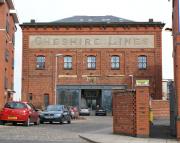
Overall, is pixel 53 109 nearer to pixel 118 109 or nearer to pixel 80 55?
pixel 118 109

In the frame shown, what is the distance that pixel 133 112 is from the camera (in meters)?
22.7

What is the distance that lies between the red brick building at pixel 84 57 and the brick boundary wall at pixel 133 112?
4932cm

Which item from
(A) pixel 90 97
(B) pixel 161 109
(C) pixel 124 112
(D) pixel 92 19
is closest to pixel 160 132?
(C) pixel 124 112

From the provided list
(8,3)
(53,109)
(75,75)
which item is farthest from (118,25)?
(53,109)

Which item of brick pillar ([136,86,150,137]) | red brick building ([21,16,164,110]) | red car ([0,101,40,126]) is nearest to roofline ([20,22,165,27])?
red brick building ([21,16,164,110])

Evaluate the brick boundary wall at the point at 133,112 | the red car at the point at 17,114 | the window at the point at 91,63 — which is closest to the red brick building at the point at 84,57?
the window at the point at 91,63

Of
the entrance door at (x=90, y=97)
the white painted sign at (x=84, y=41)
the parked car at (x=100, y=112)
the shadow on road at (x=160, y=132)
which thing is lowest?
the parked car at (x=100, y=112)

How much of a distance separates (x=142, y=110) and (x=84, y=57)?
5198 cm

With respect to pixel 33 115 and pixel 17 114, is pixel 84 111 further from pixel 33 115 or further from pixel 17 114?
pixel 17 114

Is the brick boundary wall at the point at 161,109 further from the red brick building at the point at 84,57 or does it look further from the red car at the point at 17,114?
the red car at the point at 17,114

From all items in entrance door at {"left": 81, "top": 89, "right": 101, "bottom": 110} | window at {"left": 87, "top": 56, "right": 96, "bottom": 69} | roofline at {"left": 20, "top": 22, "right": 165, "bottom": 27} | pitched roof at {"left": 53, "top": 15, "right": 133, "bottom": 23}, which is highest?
pitched roof at {"left": 53, "top": 15, "right": 133, "bottom": 23}

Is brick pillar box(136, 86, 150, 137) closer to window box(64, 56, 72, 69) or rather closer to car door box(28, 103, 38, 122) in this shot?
car door box(28, 103, 38, 122)

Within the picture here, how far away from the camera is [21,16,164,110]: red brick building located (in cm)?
7325

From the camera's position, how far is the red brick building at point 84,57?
7325cm
